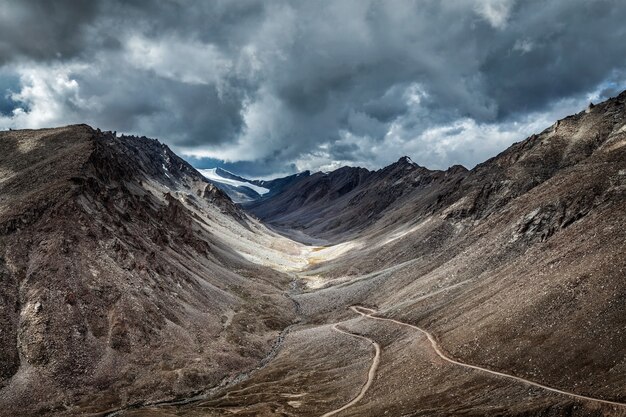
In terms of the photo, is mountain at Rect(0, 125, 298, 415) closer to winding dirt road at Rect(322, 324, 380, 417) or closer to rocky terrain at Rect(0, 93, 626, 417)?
rocky terrain at Rect(0, 93, 626, 417)

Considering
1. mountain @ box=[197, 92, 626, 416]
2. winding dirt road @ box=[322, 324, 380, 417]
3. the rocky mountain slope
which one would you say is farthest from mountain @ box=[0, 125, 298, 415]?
winding dirt road @ box=[322, 324, 380, 417]

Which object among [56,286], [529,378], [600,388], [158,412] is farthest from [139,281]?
[600,388]

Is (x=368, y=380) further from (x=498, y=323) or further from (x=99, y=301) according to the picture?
(x=99, y=301)

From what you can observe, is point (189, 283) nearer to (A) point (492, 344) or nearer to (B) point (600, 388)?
(A) point (492, 344)

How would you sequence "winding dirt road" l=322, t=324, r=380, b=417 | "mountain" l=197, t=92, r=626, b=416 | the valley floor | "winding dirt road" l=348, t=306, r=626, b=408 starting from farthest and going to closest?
"winding dirt road" l=322, t=324, r=380, b=417, "mountain" l=197, t=92, r=626, b=416, the valley floor, "winding dirt road" l=348, t=306, r=626, b=408

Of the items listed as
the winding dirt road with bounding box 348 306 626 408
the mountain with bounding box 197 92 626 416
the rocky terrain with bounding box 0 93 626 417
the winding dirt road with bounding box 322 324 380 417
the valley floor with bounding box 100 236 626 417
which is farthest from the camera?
the winding dirt road with bounding box 322 324 380 417

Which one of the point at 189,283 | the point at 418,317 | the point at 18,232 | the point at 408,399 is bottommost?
the point at 408,399

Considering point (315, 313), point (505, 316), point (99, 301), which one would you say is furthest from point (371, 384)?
point (315, 313)
